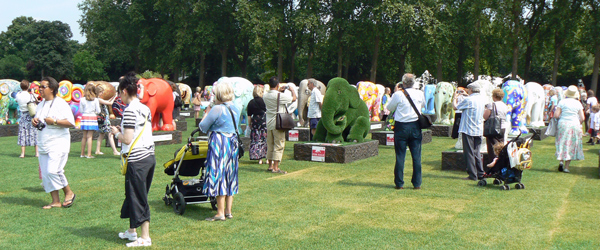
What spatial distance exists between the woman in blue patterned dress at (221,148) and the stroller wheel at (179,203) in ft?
1.60

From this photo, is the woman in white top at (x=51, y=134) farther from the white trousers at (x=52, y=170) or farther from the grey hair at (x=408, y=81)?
the grey hair at (x=408, y=81)

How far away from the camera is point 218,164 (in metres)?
5.66

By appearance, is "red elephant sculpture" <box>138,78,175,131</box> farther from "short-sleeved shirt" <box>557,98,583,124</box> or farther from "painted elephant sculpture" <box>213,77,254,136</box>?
"short-sleeved shirt" <box>557,98,583,124</box>

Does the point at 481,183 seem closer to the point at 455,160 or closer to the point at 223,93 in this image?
the point at 455,160

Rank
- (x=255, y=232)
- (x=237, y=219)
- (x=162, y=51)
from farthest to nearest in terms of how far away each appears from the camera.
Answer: (x=162, y=51) → (x=237, y=219) → (x=255, y=232)

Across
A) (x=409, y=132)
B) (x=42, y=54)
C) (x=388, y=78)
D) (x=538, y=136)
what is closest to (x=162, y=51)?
(x=388, y=78)

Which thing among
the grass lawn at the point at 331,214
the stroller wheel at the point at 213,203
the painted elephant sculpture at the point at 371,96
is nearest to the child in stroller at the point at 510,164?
the grass lawn at the point at 331,214

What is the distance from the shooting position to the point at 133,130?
4738 millimetres

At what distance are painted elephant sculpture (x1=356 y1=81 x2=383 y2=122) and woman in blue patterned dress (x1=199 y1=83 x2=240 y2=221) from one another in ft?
44.4

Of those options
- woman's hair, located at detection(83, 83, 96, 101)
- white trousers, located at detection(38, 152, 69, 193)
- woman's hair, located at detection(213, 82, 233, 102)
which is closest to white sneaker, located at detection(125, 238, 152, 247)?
woman's hair, located at detection(213, 82, 233, 102)

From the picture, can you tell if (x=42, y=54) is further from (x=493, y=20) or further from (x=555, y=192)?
(x=555, y=192)

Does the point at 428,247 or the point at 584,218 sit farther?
the point at 584,218

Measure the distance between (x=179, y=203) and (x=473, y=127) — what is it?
485 centimetres

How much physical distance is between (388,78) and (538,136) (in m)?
28.5
